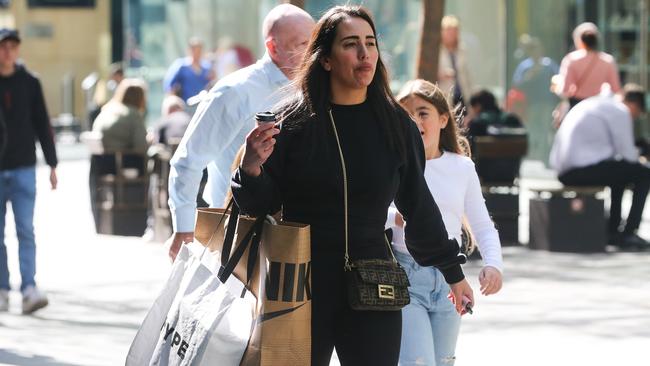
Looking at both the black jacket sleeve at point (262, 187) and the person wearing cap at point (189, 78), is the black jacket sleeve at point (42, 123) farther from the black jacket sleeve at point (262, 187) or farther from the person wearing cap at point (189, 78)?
the person wearing cap at point (189, 78)

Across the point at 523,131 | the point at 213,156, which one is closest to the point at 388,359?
the point at 213,156

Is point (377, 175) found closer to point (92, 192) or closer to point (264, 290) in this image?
point (264, 290)

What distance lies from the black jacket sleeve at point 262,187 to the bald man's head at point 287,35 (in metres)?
1.78

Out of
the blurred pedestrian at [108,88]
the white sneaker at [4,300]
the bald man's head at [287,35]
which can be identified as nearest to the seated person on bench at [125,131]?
the white sneaker at [4,300]

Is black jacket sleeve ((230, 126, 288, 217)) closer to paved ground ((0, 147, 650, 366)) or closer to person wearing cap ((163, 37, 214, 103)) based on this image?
paved ground ((0, 147, 650, 366))

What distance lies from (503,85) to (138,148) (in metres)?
8.34

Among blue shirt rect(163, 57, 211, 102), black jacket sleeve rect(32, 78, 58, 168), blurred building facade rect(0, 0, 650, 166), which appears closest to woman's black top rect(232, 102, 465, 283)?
black jacket sleeve rect(32, 78, 58, 168)

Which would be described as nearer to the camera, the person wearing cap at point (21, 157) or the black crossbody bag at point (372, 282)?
→ the black crossbody bag at point (372, 282)

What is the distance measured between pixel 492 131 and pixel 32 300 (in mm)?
5846

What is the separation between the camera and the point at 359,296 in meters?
4.69

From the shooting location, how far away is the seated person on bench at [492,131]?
47.1 ft

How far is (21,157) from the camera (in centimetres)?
1047

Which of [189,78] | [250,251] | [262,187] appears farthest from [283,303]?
[189,78]

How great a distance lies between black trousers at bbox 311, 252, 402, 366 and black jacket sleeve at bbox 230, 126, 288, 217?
21cm
